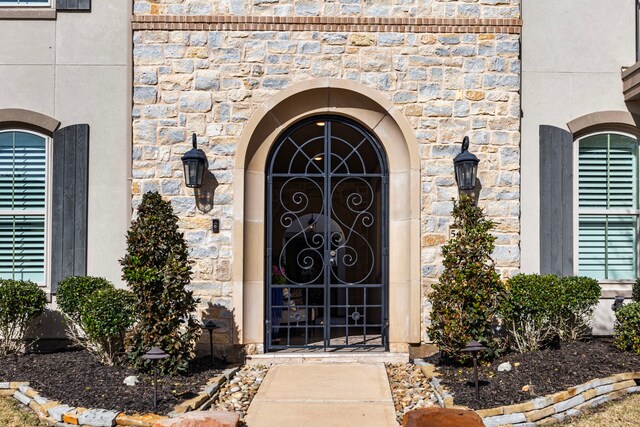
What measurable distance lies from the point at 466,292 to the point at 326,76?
3171mm

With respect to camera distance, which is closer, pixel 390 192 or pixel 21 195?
pixel 390 192

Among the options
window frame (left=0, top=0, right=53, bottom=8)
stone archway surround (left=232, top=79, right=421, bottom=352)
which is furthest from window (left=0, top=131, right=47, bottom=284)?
stone archway surround (left=232, top=79, right=421, bottom=352)

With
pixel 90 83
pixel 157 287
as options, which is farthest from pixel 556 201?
pixel 90 83

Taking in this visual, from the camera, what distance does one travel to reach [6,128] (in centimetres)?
777

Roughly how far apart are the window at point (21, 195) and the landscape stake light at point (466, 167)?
539 cm

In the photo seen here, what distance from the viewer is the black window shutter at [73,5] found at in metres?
7.70

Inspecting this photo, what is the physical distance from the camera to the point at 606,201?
8016 mm

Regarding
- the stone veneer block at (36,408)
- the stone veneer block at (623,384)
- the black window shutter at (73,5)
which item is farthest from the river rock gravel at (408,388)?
the black window shutter at (73,5)

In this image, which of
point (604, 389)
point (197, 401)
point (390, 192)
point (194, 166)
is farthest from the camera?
point (390, 192)

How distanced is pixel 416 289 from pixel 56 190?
481 cm

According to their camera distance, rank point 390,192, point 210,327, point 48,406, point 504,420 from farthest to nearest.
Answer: point 390,192, point 210,327, point 48,406, point 504,420

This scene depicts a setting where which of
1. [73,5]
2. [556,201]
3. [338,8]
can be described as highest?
[73,5]

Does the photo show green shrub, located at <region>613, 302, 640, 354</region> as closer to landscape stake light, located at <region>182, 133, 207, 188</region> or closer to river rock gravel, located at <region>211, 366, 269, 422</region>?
river rock gravel, located at <region>211, 366, 269, 422</region>

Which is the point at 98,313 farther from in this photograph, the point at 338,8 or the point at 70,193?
the point at 338,8
